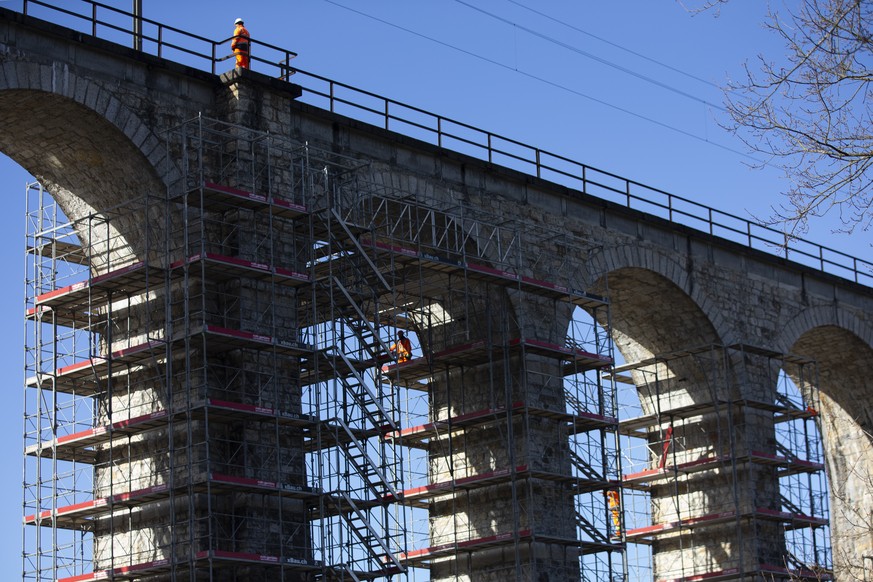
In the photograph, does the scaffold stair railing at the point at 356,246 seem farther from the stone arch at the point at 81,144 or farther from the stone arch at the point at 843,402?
the stone arch at the point at 843,402

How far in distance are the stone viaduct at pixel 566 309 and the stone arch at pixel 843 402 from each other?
0.06 meters

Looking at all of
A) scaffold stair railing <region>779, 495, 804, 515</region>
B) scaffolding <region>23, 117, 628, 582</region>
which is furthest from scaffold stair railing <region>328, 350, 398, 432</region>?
scaffold stair railing <region>779, 495, 804, 515</region>

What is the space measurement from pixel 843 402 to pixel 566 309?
14184 mm

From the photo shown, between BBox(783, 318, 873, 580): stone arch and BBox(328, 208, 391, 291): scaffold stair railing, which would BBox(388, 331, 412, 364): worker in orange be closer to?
BBox(328, 208, 391, 291): scaffold stair railing

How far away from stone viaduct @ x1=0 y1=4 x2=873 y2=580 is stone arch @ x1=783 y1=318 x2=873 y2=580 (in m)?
0.06

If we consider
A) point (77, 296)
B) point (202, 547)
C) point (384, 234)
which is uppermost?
point (384, 234)

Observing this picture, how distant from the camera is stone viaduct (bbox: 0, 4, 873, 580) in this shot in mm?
25250

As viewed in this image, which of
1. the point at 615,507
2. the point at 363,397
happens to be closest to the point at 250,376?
the point at 363,397

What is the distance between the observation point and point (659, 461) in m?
36.9

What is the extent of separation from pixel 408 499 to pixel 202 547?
25.5 ft

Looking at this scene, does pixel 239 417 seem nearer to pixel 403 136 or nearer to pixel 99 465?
pixel 99 465

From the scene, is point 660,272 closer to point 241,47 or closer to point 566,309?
point 566,309

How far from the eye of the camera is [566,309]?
3178cm

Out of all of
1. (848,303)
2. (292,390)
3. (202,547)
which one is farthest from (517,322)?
(848,303)
